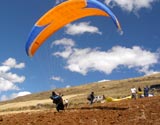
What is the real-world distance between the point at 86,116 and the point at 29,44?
6600 millimetres

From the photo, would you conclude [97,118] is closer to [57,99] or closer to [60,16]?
[57,99]

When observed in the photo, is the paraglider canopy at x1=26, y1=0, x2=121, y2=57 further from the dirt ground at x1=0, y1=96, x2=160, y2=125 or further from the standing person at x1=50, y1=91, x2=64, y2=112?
the dirt ground at x1=0, y1=96, x2=160, y2=125

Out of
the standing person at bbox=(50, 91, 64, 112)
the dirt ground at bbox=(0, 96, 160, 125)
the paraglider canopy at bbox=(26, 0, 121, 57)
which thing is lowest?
the dirt ground at bbox=(0, 96, 160, 125)

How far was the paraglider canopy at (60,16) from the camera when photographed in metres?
27.9

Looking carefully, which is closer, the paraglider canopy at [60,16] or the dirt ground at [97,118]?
the dirt ground at [97,118]

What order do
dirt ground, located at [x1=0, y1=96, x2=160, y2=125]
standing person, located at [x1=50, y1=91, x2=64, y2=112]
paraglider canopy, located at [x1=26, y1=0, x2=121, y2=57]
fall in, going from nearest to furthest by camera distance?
dirt ground, located at [x1=0, y1=96, x2=160, y2=125]
paraglider canopy, located at [x1=26, y1=0, x2=121, y2=57]
standing person, located at [x1=50, y1=91, x2=64, y2=112]

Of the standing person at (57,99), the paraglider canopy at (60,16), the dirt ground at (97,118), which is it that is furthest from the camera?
the standing person at (57,99)

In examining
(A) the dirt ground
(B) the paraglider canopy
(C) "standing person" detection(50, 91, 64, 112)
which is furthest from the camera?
(C) "standing person" detection(50, 91, 64, 112)

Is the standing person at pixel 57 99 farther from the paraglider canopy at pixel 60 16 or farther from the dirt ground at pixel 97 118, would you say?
the paraglider canopy at pixel 60 16

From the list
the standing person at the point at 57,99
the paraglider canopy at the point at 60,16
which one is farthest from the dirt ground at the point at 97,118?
the paraglider canopy at the point at 60,16

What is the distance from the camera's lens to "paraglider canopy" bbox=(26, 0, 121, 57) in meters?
27.9

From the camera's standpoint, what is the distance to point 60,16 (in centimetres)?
2823

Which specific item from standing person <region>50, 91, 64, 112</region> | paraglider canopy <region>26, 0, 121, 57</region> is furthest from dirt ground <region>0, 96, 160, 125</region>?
paraglider canopy <region>26, 0, 121, 57</region>

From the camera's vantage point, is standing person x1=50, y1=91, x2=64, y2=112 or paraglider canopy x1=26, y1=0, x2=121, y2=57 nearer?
paraglider canopy x1=26, y1=0, x2=121, y2=57
